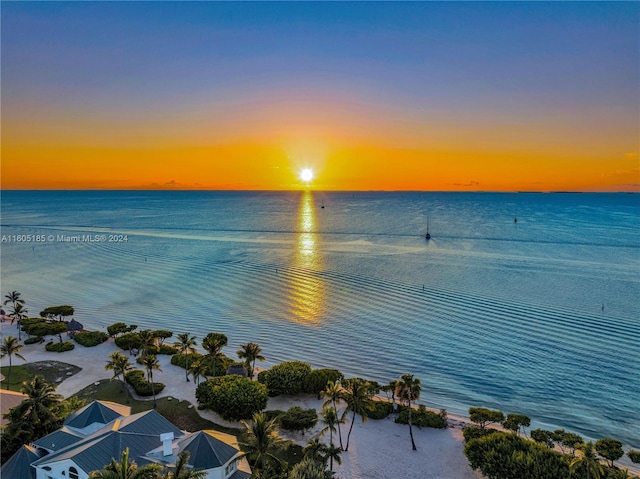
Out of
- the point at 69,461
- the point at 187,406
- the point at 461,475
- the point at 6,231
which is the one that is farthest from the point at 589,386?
the point at 6,231

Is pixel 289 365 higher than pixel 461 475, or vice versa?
pixel 289 365

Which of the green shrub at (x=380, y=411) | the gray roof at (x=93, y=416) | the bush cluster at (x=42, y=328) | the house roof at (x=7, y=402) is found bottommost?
the green shrub at (x=380, y=411)

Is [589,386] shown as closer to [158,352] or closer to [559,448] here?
[559,448]

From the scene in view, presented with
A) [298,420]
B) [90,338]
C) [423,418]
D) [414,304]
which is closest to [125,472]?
[298,420]

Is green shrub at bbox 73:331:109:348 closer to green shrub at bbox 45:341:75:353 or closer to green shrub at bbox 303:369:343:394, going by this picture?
green shrub at bbox 45:341:75:353

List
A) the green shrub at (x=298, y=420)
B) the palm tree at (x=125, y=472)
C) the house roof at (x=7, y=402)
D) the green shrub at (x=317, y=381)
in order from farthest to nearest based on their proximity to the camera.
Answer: the green shrub at (x=317, y=381) < the green shrub at (x=298, y=420) < the house roof at (x=7, y=402) < the palm tree at (x=125, y=472)

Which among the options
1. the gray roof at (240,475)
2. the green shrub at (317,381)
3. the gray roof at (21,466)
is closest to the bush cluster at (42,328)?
the gray roof at (21,466)

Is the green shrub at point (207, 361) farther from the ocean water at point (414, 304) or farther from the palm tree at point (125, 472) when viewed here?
the palm tree at point (125, 472)

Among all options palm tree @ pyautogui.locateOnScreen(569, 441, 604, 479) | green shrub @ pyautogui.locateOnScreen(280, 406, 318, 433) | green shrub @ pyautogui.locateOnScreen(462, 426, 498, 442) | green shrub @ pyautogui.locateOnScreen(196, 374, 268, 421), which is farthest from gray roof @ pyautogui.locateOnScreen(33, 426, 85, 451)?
palm tree @ pyautogui.locateOnScreen(569, 441, 604, 479)
